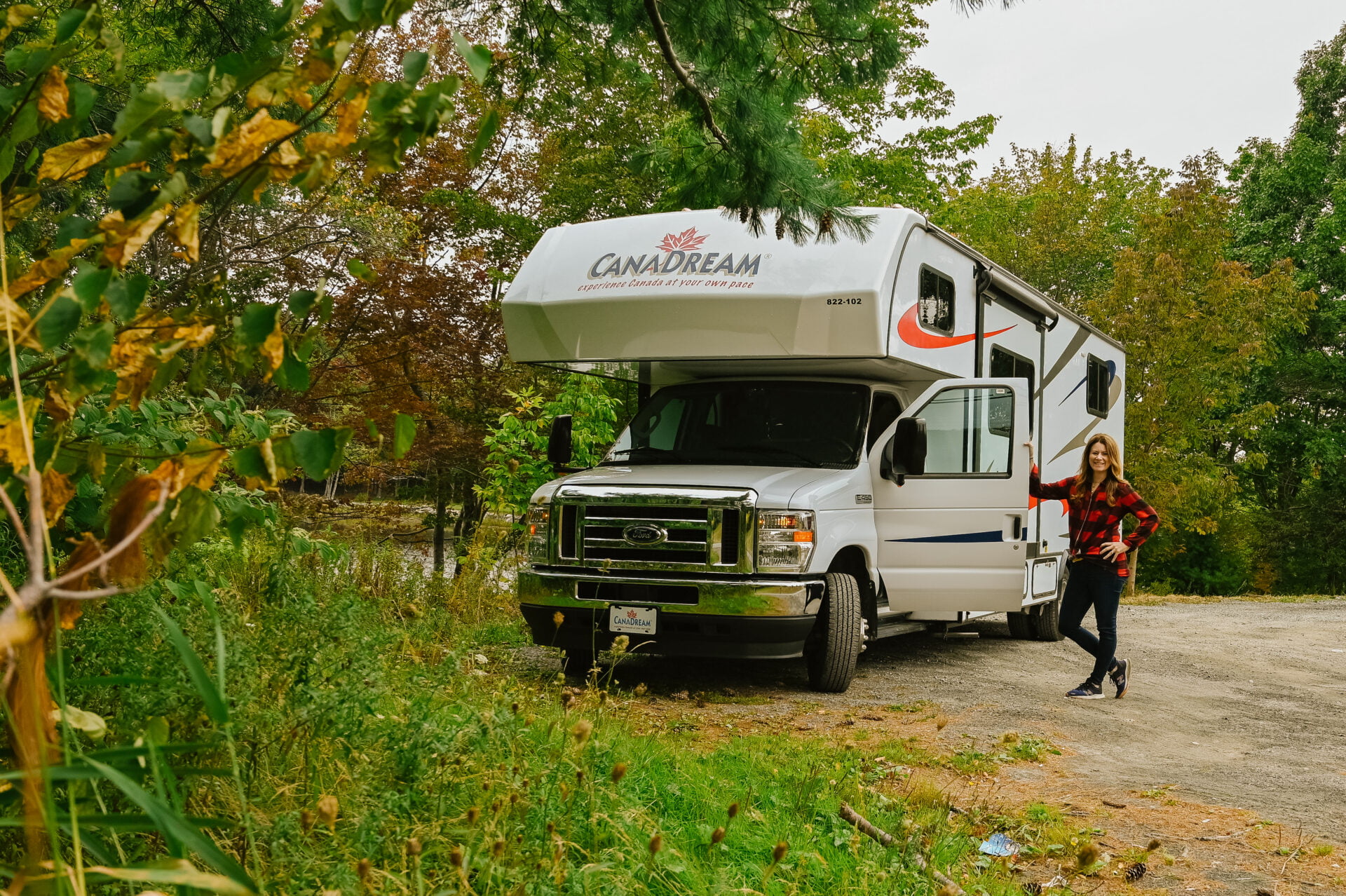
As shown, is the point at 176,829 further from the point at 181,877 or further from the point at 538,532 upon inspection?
the point at 538,532

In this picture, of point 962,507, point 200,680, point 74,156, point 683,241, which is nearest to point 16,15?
point 74,156

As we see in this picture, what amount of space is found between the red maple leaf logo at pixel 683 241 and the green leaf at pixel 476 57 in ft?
21.1

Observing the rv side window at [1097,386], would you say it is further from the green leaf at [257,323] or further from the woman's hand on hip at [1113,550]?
the green leaf at [257,323]

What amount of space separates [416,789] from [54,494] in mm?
1476

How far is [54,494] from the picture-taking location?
2.05 meters

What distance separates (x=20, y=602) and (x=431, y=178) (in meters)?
17.4

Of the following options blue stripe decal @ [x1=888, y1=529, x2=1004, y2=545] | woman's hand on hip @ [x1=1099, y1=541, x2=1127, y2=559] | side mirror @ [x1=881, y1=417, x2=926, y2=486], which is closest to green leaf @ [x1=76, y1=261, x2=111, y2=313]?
side mirror @ [x1=881, y1=417, x2=926, y2=486]

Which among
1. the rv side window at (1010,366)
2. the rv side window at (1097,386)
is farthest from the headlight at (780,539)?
the rv side window at (1097,386)

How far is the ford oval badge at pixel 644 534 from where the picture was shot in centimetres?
757

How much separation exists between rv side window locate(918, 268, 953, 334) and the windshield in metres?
0.72

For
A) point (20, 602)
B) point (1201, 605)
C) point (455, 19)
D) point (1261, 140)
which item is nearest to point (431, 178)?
point (455, 19)

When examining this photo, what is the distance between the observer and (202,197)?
2.00 meters

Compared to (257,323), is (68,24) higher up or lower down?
higher up

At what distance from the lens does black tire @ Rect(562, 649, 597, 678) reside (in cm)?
813
